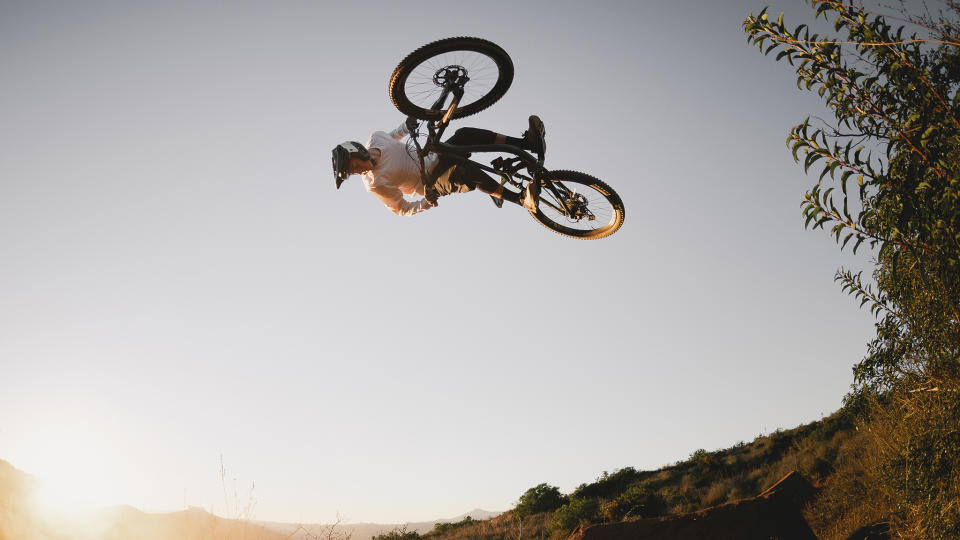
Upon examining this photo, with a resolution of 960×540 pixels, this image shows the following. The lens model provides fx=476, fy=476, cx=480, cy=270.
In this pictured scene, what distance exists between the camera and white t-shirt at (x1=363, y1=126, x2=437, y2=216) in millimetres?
6121

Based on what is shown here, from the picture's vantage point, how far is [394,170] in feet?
20.2

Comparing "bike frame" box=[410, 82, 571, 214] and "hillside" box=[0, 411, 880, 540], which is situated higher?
"bike frame" box=[410, 82, 571, 214]

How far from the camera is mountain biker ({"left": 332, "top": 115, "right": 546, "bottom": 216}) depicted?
5.91 meters

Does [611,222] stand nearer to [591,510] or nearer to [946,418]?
[946,418]

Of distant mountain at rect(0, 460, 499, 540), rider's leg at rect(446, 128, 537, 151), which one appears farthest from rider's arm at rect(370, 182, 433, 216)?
distant mountain at rect(0, 460, 499, 540)

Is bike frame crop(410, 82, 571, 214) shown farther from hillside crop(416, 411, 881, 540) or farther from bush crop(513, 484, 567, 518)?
bush crop(513, 484, 567, 518)

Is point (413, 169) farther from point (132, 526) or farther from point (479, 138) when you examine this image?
point (132, 526)

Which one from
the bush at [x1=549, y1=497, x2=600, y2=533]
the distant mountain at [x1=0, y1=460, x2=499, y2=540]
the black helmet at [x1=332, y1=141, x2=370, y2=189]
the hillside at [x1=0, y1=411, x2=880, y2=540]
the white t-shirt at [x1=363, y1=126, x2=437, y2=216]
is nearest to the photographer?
the distant mountain at [x1=0, y1=460, x2=499, y2=540]

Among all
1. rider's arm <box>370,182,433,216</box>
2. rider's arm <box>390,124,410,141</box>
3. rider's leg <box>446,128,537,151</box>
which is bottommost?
rider's arm <box>370,182,433,216</box>

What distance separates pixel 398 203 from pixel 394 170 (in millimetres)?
609

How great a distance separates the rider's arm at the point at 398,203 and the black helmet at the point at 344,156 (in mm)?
592

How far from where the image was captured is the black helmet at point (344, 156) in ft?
18.6

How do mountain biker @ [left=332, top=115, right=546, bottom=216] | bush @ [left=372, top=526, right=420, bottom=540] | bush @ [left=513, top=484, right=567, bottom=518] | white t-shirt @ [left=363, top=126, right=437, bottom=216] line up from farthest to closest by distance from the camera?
bush @ [left=513, top=484, right=567, bottom=518]
bush @ [left=372, top=526, right=420, bottom=540]
white t-shirt @ [left=363, top=126, right=437, bottom=216]
mountain biker @ [left=332, top=115, right=546, bottom=216]

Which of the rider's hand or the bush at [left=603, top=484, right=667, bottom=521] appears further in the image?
the bush at [left=603, top=484, right=667, bottom=521]
